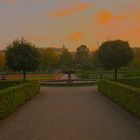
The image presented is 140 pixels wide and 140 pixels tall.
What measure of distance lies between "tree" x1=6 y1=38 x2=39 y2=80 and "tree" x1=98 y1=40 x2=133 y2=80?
260 inches

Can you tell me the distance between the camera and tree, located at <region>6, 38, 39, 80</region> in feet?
108

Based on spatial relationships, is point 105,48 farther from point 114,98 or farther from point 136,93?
point 136,93

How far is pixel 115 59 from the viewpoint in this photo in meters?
34.3

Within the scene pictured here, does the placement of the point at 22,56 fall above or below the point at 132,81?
above

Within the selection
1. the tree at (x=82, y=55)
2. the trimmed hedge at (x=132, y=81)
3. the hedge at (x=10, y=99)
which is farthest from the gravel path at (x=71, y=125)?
the tree at (x=82, y=55)

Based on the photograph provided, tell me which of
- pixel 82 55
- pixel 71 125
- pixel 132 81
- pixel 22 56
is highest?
pixel 82 55

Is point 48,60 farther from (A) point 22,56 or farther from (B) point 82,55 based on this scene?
(A) point 22,56

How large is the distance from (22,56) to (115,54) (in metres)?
8.96

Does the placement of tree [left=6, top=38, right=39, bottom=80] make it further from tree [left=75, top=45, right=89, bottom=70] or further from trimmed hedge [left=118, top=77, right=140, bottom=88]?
tree [left=75, top=45, right=89, bottom=70]

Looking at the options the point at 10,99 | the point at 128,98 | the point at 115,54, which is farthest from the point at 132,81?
the point at 10,99

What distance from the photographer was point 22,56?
108 ft

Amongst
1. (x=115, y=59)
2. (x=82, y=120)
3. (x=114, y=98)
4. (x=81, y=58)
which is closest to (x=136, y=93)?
(x=82, y=120)

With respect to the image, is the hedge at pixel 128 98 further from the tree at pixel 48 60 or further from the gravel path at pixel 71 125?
the tree at pixel 48 60

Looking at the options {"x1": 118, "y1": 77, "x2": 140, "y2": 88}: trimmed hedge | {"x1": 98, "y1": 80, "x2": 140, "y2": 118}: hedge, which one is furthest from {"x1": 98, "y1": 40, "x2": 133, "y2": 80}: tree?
{"x1": 98, "y1": 80, "x2": 140, "y2": 118}: hedge
